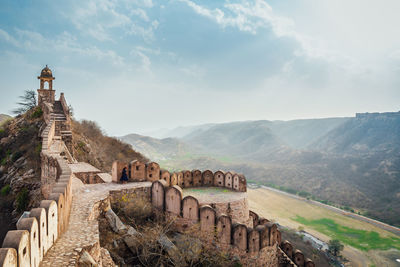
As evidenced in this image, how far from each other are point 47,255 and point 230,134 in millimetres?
129440

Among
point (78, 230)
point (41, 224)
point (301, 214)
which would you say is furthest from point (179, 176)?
point (301, 214)

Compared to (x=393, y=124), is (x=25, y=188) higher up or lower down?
lower down

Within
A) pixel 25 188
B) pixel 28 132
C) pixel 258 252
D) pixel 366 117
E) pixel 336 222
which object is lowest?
pixel 336 222

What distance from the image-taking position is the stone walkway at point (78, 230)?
144 inches

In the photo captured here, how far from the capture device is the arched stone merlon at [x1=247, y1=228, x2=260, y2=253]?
7.26 m

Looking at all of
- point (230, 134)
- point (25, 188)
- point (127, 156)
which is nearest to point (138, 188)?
point (25, 188)

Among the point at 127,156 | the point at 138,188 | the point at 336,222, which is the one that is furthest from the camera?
the point at 336,222

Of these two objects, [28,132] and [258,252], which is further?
[28,132]

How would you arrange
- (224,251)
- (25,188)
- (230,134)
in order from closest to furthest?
(224,251), (25,188), (230,134)

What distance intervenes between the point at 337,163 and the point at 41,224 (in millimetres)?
67815

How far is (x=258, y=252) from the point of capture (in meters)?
7.47

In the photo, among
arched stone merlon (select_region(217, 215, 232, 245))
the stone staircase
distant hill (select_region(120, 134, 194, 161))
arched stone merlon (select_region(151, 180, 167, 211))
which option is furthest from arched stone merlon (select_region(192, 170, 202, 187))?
distant hill (select_region(120, 134, 194, 161))

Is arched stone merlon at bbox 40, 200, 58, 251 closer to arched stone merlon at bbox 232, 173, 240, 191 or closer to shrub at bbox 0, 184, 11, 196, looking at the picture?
arched stone merlon at bbox 232, 173, 240, 191

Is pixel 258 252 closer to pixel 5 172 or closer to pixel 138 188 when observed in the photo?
pixel 138 188
